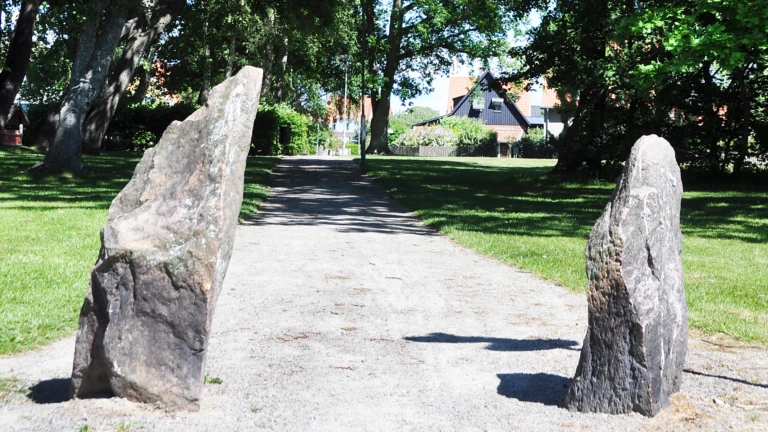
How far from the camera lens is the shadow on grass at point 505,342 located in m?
6.51

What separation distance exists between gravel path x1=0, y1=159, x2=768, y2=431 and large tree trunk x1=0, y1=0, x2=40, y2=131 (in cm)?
2359

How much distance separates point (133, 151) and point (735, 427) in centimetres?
3765

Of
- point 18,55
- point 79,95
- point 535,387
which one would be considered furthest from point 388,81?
point 535,387

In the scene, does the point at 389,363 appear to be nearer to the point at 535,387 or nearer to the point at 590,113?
the point at 535,387

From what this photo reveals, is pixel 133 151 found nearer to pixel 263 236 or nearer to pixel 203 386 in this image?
pixel 263 236

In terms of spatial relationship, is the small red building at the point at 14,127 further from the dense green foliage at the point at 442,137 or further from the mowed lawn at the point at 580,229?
the mowed lawn at the point at 580,229

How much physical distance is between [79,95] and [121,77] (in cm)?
807

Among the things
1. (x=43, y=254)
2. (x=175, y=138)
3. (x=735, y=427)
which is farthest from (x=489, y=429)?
(x=43, y=254)

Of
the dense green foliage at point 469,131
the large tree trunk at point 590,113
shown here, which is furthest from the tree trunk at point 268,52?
the dense green foliage at point 469,131

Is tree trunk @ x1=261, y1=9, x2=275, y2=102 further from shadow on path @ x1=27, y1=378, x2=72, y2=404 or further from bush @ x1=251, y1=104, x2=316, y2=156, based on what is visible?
shadow on path @ x1=27, y1=378, x2=72, y2=404

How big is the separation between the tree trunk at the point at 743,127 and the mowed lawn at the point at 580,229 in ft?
3.93

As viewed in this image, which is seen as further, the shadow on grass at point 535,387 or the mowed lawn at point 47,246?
the mowed lawn at point 47,246

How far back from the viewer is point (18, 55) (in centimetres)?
3078

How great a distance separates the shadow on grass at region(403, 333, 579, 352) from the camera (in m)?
6.51
